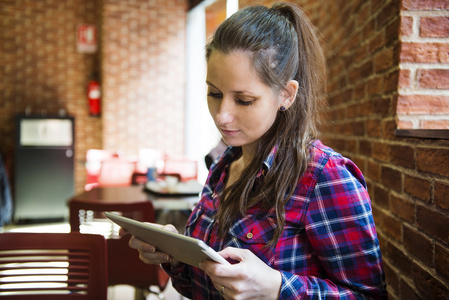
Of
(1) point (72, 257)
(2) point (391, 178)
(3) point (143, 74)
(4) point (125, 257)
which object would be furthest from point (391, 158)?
(3) point (143, 74)

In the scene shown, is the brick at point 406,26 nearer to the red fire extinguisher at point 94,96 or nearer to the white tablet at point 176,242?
the white tablet at point 176,242

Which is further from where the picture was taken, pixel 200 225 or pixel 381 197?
pixel 381 197

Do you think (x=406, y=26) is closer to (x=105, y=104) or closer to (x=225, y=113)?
(x=225, y=113)

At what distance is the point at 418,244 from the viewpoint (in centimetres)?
113

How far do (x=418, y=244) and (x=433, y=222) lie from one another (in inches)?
4.7

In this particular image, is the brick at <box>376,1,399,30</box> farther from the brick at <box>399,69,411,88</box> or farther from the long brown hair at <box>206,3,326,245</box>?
the long brown hair at <box>206,3,326,245</box>

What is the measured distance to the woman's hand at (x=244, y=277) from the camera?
0.79 metres

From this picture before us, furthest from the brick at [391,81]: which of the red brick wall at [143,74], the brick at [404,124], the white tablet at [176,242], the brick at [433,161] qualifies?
the red brick wall at [143,74]

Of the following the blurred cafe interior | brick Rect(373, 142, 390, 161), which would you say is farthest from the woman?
the blurred cafe interior

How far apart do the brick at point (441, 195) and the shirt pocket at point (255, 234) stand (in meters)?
0.43

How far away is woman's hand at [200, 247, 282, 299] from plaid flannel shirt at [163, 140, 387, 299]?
0.03m

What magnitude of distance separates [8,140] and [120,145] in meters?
1.84

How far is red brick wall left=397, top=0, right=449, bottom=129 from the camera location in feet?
4.10

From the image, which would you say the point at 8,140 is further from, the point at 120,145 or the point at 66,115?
the point at 120,145
